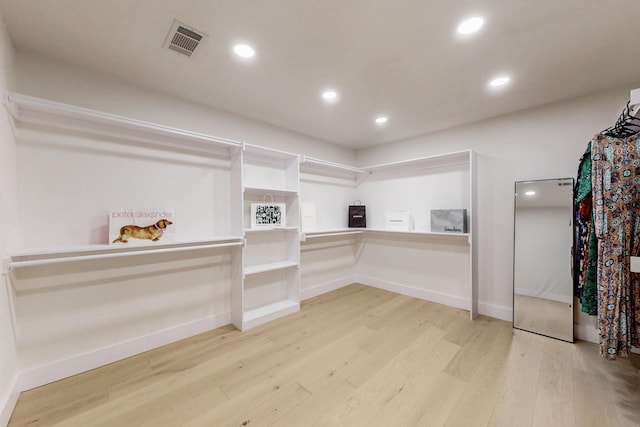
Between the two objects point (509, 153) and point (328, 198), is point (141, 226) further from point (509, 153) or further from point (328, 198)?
point (509, 153)

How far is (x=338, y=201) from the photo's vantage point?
4.20 metres

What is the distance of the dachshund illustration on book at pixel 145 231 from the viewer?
202 cm

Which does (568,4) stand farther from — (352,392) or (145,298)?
(145,298)

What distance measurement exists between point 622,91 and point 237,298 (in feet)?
13.8

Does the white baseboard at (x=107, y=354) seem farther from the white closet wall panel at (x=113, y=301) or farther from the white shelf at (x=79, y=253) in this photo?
the white shelf at (x=79, y=253)

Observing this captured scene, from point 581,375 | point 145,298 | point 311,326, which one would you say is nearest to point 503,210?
point 581,375

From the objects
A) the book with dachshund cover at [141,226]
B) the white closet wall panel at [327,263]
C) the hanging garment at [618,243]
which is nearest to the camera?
the hanging garment at [618,243]

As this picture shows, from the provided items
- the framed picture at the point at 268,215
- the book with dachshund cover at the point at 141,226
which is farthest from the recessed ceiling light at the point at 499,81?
the book with dachshund cover at the point at 141,226

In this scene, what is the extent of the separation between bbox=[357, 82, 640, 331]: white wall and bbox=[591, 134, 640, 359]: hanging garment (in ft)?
2.57

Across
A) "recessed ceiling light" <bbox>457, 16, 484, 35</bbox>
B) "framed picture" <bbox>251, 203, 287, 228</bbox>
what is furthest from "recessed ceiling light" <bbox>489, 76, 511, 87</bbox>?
"framed picture" <bbox>251, 203, 287, 228</bbox>

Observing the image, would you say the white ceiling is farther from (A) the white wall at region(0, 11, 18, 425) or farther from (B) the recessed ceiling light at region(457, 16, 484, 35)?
(A) the white wall at region(0, 11, 18, 425)

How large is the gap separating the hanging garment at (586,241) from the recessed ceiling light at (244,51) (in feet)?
9.43

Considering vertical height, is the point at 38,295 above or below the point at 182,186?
below

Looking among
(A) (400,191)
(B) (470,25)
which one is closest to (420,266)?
(A) (400,191)
